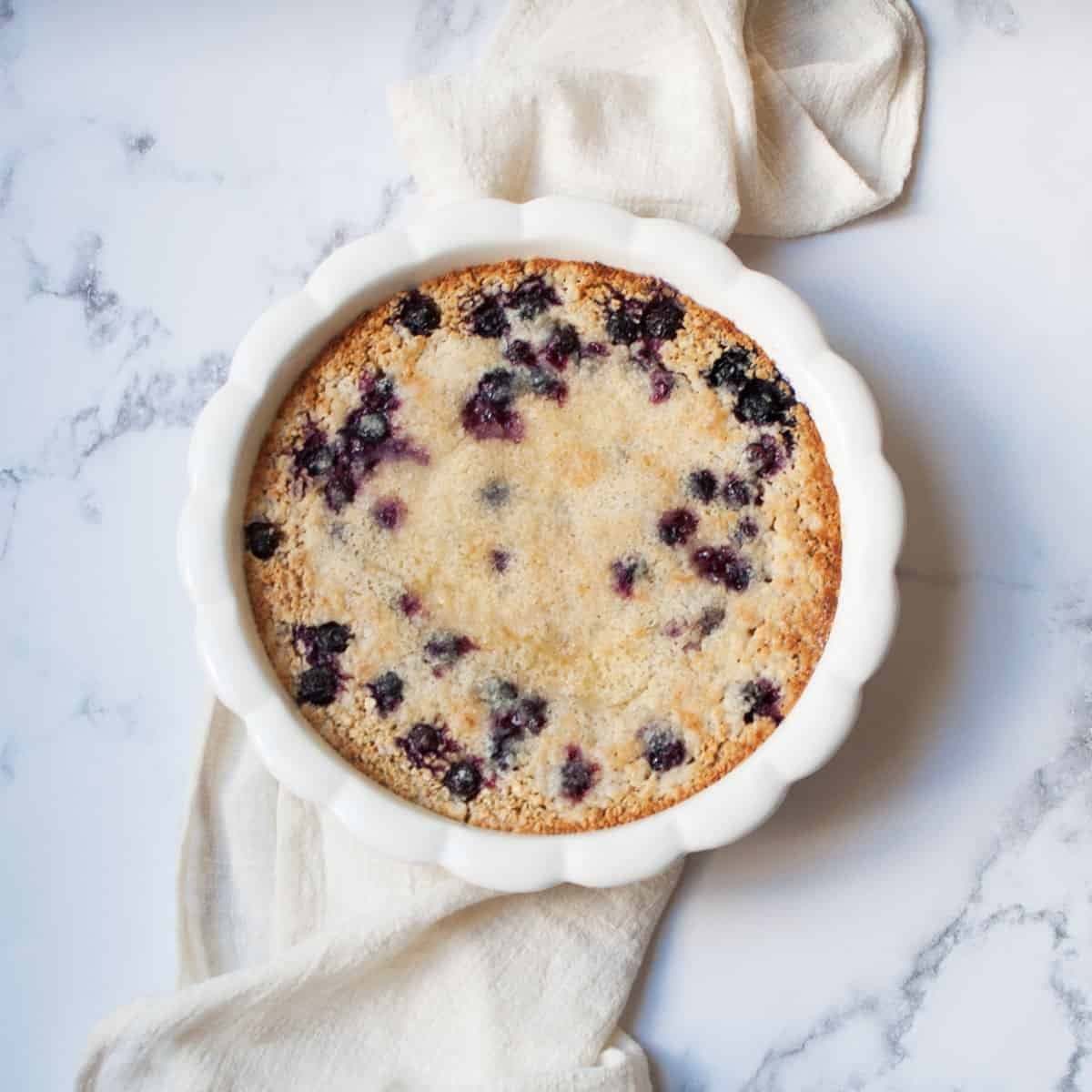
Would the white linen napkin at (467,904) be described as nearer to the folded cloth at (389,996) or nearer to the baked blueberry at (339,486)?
the folded cloth at (389,996)

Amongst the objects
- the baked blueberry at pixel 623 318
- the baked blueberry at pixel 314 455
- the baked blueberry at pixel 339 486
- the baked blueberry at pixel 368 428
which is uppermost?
the baked blueberry at pixel 623 318

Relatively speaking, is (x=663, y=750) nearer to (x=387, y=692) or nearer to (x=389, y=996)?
(x=387, y=692)

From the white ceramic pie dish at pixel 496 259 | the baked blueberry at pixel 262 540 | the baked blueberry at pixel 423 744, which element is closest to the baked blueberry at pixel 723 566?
the white ceramic pie dish at pixel 496 259

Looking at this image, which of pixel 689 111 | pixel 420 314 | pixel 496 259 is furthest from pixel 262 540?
pixel 689 111

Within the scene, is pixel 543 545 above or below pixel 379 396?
below

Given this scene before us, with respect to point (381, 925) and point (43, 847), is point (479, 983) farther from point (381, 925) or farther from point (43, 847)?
point (43, 847)
